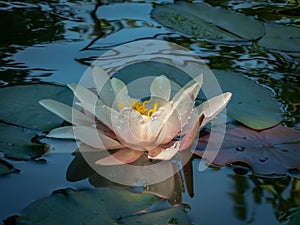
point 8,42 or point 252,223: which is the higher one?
point 8,42

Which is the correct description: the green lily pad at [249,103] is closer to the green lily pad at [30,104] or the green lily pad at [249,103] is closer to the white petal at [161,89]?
the white petal at [161,89]

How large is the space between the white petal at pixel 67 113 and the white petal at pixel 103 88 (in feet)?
0.31

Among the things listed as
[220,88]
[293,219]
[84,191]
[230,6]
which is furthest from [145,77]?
[230,6]

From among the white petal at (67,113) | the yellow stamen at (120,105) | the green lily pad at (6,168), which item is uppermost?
the yellow stamen at (120,105)

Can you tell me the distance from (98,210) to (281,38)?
1.40m

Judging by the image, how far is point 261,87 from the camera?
1625 mm

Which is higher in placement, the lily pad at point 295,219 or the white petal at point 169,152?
the white petal at point 169,152

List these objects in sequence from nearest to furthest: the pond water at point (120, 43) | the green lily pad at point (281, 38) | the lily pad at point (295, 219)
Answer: the lily pad at point (295, 219) < the pond water at point (120, 43) < the green lily pad at point (281, 38)

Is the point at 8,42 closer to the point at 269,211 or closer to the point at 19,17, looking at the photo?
the point at 19,17

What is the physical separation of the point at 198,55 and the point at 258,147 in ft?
2.37

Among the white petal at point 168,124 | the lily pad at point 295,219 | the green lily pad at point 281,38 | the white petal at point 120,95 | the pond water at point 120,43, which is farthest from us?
the green lily pad at point 281,38

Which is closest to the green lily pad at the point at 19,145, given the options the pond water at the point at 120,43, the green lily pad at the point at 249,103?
the pond water at the point at 120,43

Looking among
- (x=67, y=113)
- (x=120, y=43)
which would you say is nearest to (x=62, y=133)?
(x=67, y=113)

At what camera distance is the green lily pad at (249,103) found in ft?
4.69
